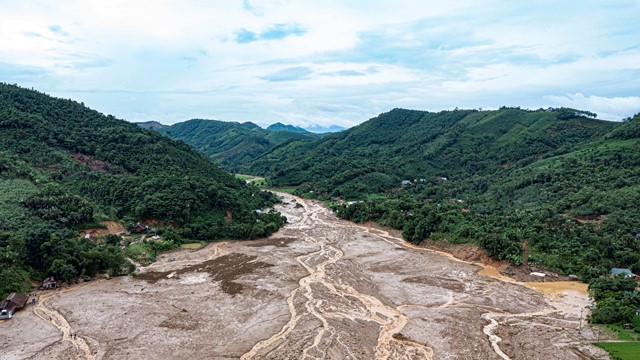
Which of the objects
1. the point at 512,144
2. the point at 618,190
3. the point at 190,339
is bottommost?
the point at 190,339

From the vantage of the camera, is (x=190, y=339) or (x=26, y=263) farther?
(x=26, y=263)

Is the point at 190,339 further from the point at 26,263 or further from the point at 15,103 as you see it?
the point at 15,103

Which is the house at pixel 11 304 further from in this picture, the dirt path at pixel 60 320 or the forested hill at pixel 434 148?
the forested hill at pixel 434 148

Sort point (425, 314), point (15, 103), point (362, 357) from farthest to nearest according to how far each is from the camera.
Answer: point (15, 103), point (425, 314), point (362, 357)

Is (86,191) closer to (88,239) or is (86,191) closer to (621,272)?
(88,239)

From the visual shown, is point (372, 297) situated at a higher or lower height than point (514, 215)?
lower

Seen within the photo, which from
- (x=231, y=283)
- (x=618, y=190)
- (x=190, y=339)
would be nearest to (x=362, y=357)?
(x=190, y=339)
